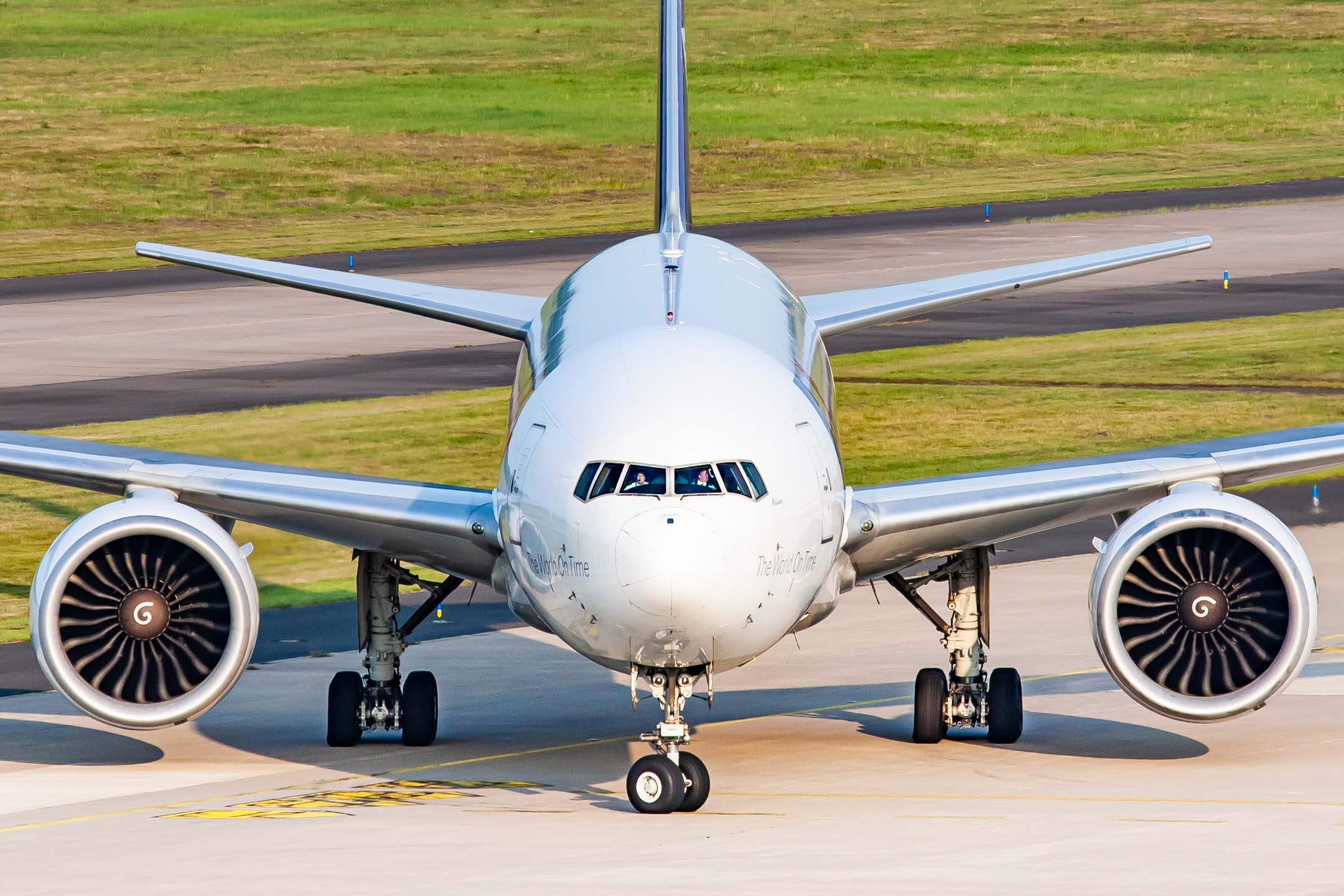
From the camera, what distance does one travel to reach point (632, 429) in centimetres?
1622

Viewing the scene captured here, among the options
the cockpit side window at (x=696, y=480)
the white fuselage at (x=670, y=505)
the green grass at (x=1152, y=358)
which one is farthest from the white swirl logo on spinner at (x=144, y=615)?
the green grass at (x=1152, y=358)

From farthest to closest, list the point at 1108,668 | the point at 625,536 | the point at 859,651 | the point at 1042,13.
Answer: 1. the point at 1042,13
2. the point at 859,651
3. the point at 1108,668
4. the point at 625,536

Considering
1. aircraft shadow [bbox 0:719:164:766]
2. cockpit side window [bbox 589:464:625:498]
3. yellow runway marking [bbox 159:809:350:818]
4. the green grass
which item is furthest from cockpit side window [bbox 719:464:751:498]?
the green grass

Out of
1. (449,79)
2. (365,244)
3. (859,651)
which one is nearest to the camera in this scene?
(859,651)

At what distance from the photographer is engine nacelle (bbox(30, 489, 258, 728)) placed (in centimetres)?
1805

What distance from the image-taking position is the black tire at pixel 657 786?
17.0 meters

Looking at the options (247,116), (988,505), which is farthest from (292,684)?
(247,116)

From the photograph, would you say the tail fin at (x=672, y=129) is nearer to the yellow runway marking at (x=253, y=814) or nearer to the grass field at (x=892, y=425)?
the yellow runway marking at (x=253, y=814)

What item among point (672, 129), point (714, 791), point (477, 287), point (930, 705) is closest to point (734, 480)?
point (714, 791)

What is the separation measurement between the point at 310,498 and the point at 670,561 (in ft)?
15.4

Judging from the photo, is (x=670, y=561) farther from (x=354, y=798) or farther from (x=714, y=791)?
(x=354, y=798)

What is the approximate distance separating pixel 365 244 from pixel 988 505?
49898 millimetres

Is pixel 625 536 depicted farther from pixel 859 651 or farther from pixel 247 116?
pixel 247 116

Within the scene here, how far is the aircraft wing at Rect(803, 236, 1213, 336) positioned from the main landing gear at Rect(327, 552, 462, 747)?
5.01m
